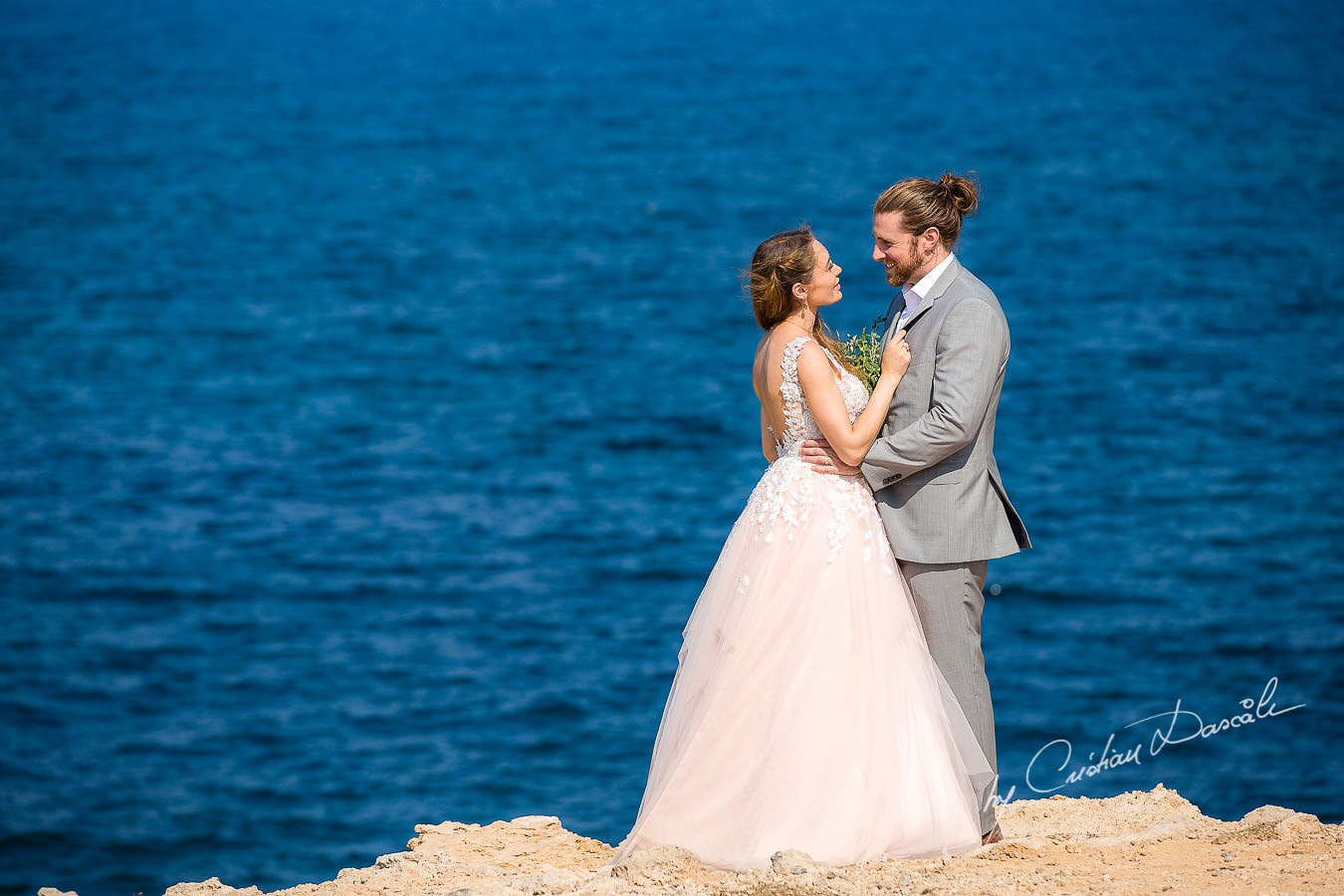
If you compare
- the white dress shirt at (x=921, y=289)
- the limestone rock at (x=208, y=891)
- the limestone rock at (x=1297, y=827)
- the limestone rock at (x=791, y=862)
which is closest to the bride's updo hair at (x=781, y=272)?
the white dress shirt at (x=921, y=289)

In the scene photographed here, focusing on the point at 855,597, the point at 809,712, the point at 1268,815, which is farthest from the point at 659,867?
the point at 1268,815

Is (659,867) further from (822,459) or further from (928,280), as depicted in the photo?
(928,280)

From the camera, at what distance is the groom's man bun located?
4.92 m

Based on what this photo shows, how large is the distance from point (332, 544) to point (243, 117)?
34.3 meters

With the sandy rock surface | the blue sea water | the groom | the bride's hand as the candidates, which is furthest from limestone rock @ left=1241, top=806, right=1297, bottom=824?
the blue sea water

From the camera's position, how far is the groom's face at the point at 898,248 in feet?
16.2

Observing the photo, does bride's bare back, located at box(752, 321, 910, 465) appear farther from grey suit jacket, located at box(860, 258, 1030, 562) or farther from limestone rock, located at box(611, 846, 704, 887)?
limestone rock, located at box(611, 846, 704, 887)

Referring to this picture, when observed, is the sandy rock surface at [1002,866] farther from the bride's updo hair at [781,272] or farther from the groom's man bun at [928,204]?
the groom's man bun at [928,204]

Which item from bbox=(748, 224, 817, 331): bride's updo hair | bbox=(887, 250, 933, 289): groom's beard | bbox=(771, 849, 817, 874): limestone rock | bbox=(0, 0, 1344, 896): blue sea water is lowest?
bbox=(771, 849, 817, 874): limestone rock

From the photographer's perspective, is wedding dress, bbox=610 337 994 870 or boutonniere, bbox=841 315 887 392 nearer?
wedding dress, bbox=610 337 994 870

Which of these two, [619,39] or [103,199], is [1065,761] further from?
[619,39]

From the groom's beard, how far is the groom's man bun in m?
0.08

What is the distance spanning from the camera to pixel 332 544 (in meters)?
15.3

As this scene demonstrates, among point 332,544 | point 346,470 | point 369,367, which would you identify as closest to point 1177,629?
point 332,544
